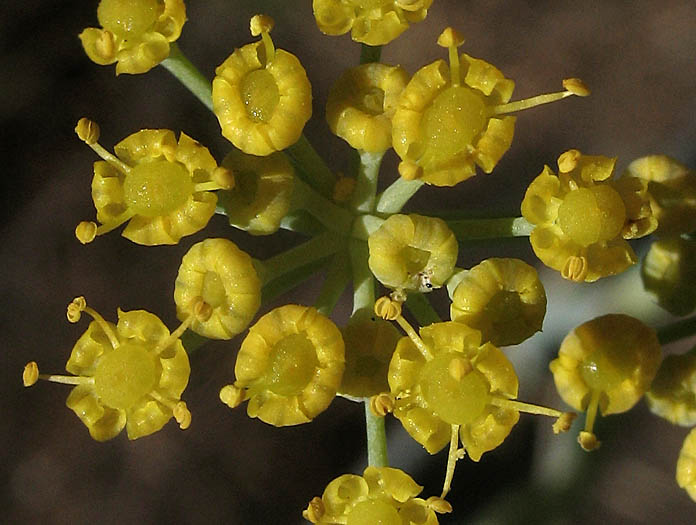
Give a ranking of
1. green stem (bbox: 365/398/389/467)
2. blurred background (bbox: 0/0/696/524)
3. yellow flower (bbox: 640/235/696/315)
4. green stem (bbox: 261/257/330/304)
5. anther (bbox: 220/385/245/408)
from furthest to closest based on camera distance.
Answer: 1. blurred background (bbox: 0/0/696/524)
2. yellow flower (bbox: 640/235/696/315)
3. green stem (bbox: 261/257/330/304)
4. green stem (bbox: 365/398/389/467)
5. anther (bbox: 220/385/245/408)

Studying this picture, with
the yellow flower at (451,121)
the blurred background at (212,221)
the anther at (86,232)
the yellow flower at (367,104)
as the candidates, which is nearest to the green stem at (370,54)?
the yellow flower at (367,104)

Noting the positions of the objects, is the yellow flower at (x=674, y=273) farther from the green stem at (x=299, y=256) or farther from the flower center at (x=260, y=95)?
the flower center at (x=260, y=95)

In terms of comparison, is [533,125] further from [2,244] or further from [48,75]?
[2,244]

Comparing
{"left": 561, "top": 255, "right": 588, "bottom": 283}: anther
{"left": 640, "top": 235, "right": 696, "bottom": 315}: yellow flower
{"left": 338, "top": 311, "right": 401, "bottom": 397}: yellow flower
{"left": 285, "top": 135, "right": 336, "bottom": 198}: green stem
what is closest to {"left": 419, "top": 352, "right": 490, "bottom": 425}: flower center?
{"left": 338, "top": 311, "right": 401, "bottom": 397}: yellow flower

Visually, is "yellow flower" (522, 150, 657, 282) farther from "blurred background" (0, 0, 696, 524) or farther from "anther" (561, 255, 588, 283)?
"blurred background" (0, 0, 696, 524)

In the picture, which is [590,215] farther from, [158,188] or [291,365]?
[158,188]
